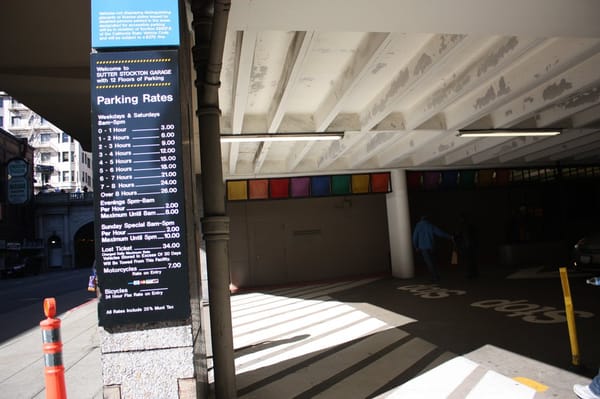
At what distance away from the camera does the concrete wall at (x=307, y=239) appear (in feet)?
52.6

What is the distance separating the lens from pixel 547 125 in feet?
33.0

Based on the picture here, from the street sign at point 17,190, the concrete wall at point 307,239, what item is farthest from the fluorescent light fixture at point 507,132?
the street sign at point 17,190

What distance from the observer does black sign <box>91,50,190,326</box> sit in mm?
3311

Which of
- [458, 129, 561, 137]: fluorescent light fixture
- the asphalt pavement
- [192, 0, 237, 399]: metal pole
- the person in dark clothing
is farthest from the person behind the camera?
the person in dark clothing

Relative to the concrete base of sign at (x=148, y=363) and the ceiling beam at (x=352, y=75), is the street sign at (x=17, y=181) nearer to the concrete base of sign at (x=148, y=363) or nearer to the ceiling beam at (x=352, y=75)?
the ceiling beam at (x=352, y=75)

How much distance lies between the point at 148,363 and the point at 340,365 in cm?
314

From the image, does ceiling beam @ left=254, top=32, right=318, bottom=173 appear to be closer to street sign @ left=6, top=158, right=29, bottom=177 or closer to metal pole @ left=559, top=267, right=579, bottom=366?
metal pole @ left=559, top=267, right=579, bottom=366

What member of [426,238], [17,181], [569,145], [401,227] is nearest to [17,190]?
[17,181]

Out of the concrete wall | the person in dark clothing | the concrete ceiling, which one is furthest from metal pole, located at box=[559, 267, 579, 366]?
the concrete wall

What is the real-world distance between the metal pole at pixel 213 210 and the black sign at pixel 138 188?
3.01 ft

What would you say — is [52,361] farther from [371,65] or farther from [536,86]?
[536,86]

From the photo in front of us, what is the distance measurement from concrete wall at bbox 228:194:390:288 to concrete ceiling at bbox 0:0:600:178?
5.00 metres

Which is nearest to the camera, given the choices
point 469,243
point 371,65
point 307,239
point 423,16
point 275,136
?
point 423,16

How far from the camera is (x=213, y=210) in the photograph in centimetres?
448
